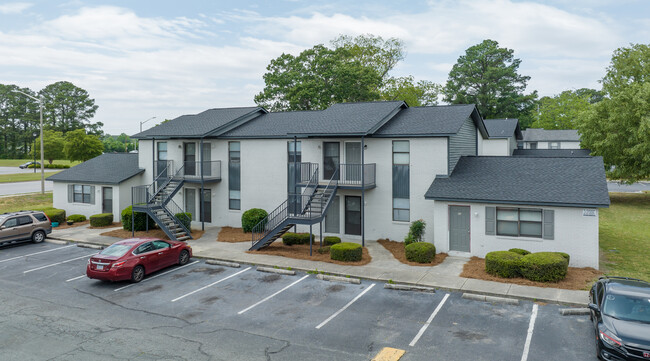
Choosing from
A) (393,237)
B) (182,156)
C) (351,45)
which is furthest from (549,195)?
(351,45)

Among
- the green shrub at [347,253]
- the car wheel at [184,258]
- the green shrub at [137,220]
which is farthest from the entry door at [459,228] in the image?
the green shrub at [137,220]

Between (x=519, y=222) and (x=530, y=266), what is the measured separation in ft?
11.2

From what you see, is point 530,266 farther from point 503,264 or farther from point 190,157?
point 190,157

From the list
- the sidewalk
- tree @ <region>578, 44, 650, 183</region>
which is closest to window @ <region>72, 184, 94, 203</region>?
the sidewalk

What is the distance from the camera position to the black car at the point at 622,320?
909 cm

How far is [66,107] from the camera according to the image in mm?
100062

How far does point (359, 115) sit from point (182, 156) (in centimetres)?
1214

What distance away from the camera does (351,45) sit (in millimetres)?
60812

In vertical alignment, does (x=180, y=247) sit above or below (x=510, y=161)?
below

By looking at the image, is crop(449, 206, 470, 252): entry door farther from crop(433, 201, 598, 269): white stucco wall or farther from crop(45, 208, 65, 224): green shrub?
crop(45, 208, 65, 224): green shrub

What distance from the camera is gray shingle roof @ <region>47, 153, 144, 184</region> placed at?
2973cm

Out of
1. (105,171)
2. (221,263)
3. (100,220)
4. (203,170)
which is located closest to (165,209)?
(203,170)

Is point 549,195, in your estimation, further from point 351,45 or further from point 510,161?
point 351,45

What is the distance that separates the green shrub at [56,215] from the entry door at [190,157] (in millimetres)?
9299
